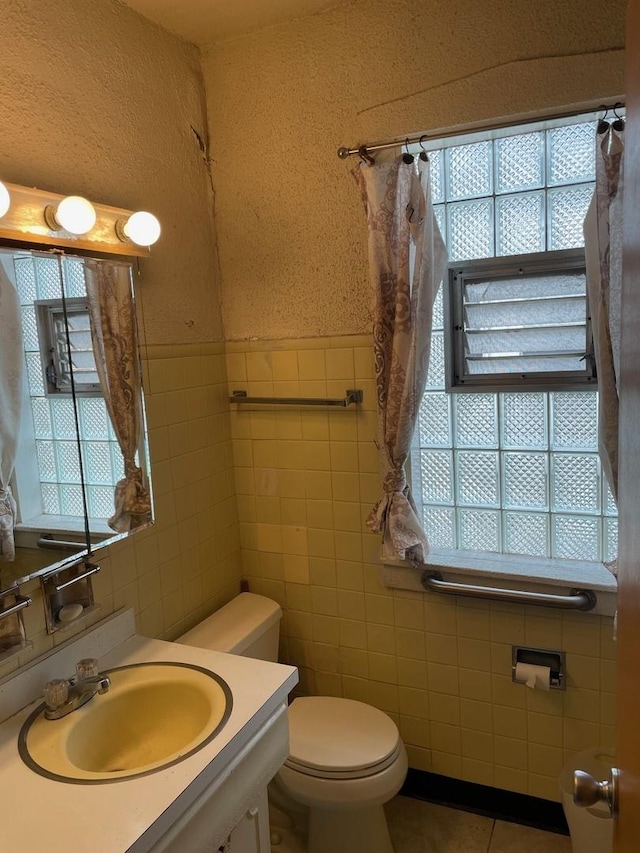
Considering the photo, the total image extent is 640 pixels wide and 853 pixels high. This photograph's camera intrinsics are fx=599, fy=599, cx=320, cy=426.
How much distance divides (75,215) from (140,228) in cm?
22

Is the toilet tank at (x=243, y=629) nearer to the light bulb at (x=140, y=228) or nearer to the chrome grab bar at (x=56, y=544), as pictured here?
the chrome grab bar at (x=56, y=544)

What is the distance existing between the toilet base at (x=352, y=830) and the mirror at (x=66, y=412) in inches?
40.7

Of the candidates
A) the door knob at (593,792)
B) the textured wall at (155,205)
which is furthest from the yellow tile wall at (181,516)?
the door knob at (593,792)

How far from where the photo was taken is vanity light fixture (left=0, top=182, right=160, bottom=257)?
4.34 ft

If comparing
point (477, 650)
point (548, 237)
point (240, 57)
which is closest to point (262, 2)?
point (240, 57)

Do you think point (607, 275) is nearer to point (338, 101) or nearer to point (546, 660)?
point (338, 101)

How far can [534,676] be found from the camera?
1.80 m

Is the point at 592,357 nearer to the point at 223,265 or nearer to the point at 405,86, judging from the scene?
the point at 405,86

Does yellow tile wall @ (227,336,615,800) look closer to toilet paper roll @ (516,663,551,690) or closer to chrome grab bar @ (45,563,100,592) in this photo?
toilet paper roll @ (516,663,551,690)

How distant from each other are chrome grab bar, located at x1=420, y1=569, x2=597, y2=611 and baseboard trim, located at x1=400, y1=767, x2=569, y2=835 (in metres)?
0.70

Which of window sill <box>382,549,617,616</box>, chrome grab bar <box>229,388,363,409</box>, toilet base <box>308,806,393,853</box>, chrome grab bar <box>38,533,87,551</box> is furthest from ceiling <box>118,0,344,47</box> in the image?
toilet base <box>308,806,393,853</box>

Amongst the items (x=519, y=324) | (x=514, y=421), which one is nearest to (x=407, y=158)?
(x=519, y=324)

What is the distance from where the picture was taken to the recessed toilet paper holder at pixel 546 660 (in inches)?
71.7

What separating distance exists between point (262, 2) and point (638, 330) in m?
1.67
